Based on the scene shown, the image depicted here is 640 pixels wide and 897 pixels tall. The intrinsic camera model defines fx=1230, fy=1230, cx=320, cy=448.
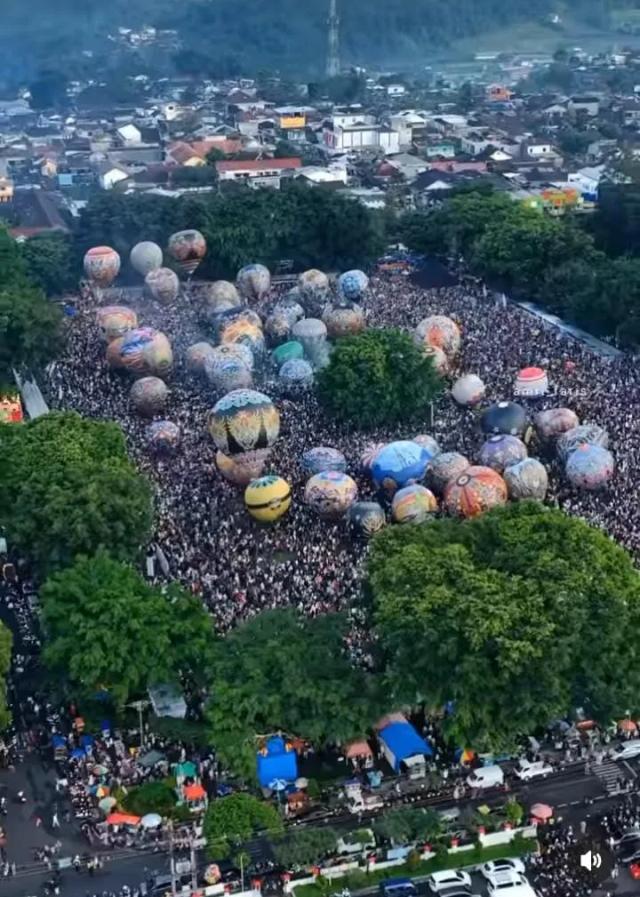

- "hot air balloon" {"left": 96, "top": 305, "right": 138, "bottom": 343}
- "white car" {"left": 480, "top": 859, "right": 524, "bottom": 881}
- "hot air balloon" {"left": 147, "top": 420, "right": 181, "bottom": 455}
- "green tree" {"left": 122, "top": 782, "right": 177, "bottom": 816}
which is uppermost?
"white car" {"left": 480, "top": 859, "right": 524, "bottom": 881}

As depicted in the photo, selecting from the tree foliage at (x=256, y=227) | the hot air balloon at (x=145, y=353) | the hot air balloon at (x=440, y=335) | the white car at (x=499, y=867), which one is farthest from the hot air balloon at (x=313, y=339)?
the white car at (x=499, y=867)

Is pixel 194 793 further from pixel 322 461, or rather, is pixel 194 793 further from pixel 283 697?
pixel 322 461

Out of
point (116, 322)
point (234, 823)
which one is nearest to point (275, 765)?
point (234, 823)

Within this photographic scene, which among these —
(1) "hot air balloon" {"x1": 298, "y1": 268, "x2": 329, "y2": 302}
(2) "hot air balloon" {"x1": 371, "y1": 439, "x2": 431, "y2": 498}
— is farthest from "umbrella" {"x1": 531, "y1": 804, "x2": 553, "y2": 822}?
(1) "hot air balloon" {"x1": 298, "y1": 268, "x2": 329, "y2": 302}

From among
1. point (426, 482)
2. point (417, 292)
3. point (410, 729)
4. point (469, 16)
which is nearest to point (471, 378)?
point (426, 482)

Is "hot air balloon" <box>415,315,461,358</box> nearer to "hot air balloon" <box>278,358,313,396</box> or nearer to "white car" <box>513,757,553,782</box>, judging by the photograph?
"hot air balloon" <box>278,358,313,396</box>
